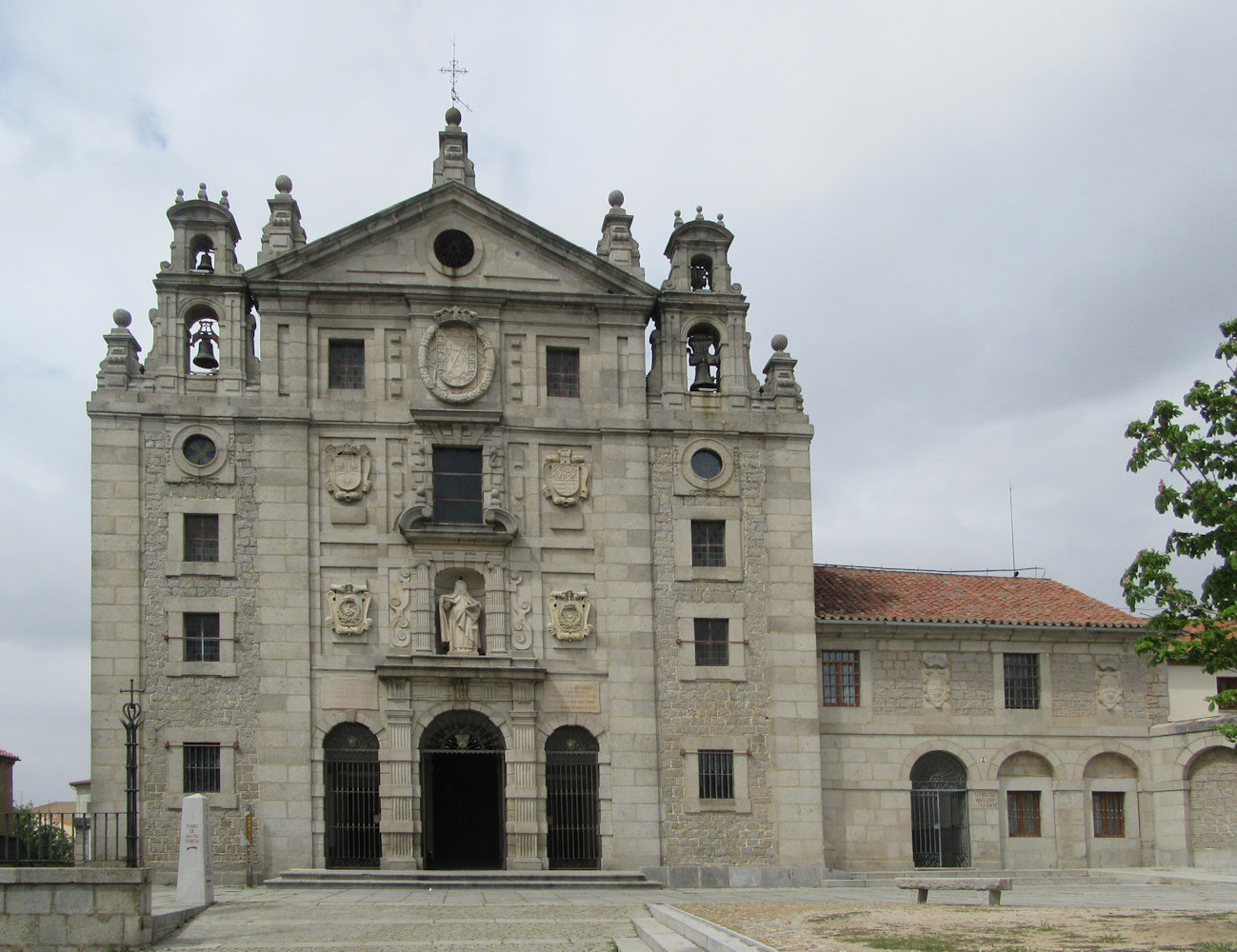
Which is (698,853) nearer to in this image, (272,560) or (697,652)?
(697,652)

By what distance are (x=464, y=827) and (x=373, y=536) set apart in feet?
24.3

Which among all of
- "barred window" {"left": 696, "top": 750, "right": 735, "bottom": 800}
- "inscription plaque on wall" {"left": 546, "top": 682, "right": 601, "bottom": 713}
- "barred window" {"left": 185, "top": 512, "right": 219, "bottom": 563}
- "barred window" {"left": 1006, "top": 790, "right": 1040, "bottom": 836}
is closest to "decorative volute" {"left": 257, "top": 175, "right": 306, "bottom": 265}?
"barred window" {"left": 185, "top": 512, "right": 219, "bottom": 563}

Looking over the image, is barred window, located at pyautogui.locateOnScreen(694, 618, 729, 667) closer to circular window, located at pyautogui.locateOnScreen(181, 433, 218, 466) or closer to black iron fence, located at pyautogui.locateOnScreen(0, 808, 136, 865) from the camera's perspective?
circular window, located at pyautogui.locateOnScreen(181, 433, 218, 466)

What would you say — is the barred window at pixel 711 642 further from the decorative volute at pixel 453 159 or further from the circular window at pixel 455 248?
the decorative volute at pixel 453 159

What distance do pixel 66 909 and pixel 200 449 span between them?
46.2 feet

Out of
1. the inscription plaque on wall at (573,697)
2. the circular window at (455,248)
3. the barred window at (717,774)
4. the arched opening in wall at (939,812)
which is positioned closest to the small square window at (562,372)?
the circular window at (455,248)

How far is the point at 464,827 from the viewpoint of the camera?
1355 inches

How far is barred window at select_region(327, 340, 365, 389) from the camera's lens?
3456 cm

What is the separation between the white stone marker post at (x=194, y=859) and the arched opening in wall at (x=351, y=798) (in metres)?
5.77

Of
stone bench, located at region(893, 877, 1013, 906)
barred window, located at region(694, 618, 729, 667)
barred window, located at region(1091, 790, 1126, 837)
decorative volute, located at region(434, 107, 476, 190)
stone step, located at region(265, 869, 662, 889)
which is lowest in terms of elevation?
stone step, located at region(265, 869, 662, 889)

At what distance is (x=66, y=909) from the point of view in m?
21.5

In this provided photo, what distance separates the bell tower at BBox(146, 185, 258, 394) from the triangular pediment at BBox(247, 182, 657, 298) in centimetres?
178

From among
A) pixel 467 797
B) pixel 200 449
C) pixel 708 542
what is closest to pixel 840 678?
pixel 708 542

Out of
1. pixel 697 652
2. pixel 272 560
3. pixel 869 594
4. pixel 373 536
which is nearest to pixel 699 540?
pixel 697 652
